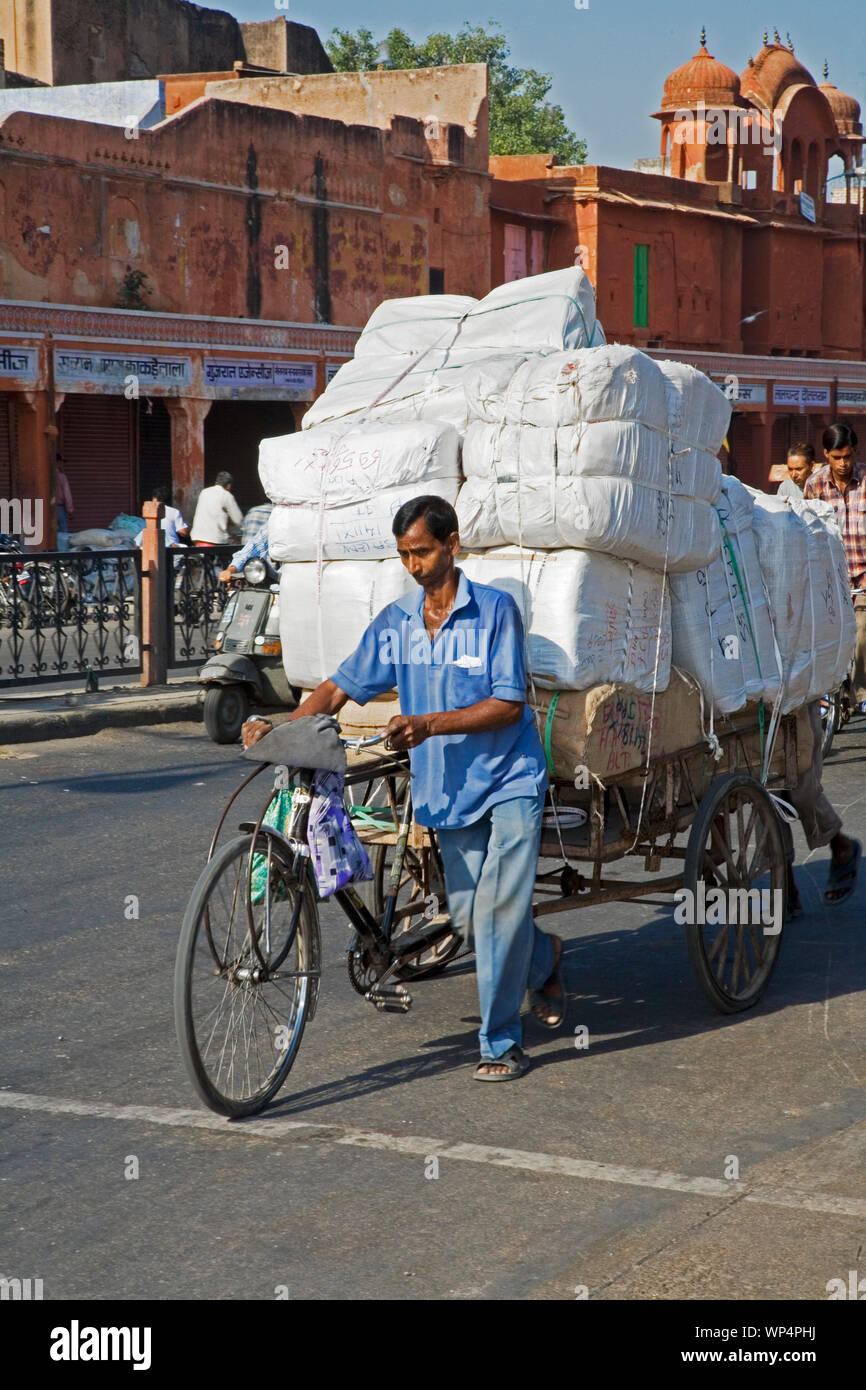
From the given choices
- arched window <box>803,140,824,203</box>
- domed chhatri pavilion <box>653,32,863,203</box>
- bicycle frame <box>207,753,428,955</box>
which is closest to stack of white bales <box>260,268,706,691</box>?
bicycle frame <box>207,753,428,955</box>

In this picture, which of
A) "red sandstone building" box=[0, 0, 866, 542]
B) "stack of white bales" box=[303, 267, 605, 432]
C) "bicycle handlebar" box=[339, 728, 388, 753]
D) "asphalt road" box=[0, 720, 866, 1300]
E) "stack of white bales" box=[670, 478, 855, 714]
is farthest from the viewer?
"red sandstone building" box=[0, 0, 866, 542]

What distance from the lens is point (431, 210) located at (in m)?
31.9

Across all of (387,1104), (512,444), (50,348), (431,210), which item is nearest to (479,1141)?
(387,1104)

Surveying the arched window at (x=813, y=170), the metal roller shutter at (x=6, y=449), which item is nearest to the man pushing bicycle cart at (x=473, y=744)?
the metal roller shutter at (x=6, y=449)

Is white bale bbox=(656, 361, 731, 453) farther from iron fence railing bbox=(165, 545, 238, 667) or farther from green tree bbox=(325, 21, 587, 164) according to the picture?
green tree bbox=(325, 21, 587, 164)

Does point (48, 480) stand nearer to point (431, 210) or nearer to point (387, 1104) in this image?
point (431, 210)

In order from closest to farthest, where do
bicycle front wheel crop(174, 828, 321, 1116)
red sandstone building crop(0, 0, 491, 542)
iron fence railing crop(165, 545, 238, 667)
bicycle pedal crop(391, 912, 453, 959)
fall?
bicycle front wheel crop(174, 828, 321, 1116), bicycle pedal crop(391, 912, 453, 959), iron fence railing crop(165, 545, 238, 667), red sandstone building crop(0, 0, 491, 542)

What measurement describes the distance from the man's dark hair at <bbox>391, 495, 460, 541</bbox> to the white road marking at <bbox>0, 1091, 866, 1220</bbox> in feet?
5.34

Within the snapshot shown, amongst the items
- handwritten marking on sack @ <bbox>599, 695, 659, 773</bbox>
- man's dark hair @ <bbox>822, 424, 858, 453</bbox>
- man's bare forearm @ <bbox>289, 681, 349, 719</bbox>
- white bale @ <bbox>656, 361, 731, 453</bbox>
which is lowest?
handwritten marking on sack @ <bbox>599, 695, 659, 773</bbox>

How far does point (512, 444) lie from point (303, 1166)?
2.24m

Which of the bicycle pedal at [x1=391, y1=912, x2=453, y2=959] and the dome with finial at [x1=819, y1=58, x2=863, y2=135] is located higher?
the dome with finial at [x1=819, y1=58, x2=863, y2=135]

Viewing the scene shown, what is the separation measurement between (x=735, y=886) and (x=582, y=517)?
4.69 ft

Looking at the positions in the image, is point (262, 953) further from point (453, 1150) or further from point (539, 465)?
point (539, 465)

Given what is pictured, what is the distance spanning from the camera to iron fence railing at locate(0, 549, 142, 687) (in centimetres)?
1309
